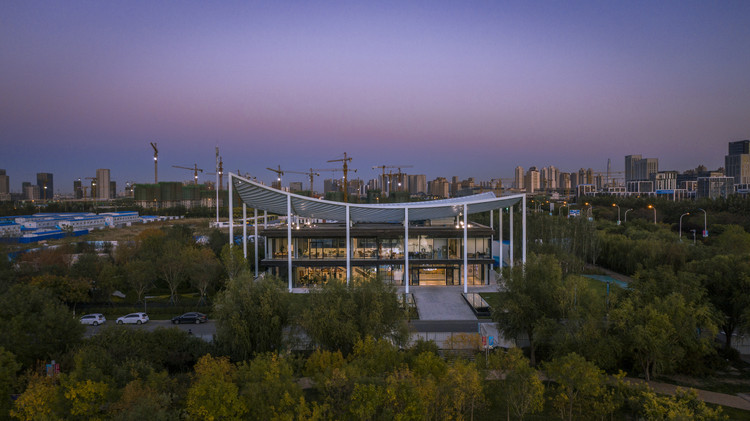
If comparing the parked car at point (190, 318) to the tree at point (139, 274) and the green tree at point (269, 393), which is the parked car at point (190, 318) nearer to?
the tree at point (139, 274)

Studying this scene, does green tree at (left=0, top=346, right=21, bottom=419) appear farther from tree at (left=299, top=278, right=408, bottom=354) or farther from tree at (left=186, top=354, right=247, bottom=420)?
tree at (left=299, top=278, right=408, bottom=354)

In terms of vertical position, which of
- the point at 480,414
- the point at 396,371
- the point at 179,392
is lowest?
the point at 480,414

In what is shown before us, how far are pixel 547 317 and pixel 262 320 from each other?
40.9 ft

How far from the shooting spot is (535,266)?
64.1 feet

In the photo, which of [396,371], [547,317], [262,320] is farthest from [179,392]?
[547,317]

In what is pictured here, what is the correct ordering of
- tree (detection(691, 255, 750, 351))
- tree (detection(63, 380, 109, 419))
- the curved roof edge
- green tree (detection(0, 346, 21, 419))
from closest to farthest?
tree (detection(63, 380, 109, 419)) < green tree (detection(0, 346, 21, 419)) < tree (detection(691, 255, 750, 351)) < the curved roof edge

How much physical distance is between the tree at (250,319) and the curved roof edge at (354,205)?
914cm

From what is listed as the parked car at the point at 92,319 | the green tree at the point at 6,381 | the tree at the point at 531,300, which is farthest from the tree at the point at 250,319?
the parked car at the point at 92,319

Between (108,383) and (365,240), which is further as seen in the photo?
(365,240)

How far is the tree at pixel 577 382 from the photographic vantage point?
12789 mm

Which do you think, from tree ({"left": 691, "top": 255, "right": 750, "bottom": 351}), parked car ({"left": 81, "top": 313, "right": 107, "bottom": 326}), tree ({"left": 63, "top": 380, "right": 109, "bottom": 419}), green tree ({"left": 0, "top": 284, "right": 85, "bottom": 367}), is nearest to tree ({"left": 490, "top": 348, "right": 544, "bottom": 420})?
tree ({"left": 691, "top": 255, "right": 750, "bottom": 351})

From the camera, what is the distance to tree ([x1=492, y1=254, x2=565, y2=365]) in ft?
59.5

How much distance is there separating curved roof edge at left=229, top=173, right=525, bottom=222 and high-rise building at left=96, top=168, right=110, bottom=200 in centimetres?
19695

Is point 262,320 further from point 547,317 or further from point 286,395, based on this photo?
point 547,317
